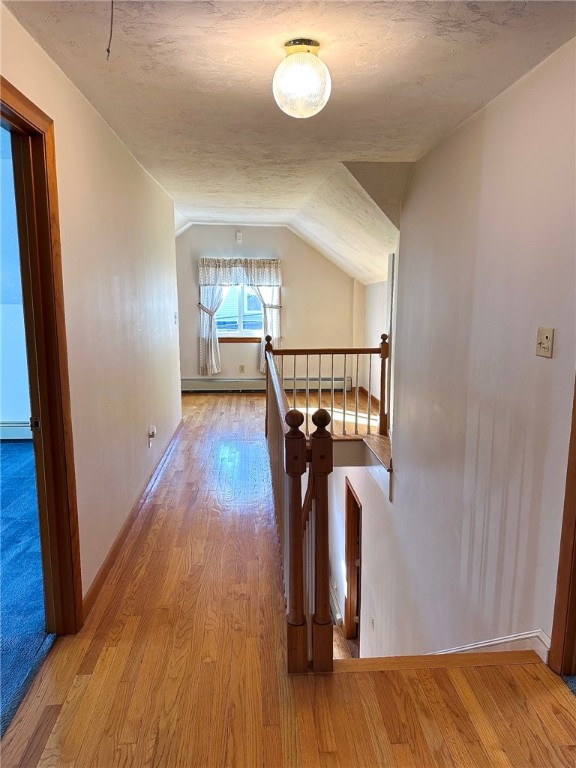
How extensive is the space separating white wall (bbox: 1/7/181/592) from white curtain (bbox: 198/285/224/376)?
3219 mm

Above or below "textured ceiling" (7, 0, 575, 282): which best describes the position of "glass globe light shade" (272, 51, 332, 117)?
below

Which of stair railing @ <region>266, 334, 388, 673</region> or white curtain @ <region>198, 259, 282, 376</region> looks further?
white curtain @ <region>198, 259, 282, 376</region>

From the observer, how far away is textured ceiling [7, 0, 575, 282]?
145 cm

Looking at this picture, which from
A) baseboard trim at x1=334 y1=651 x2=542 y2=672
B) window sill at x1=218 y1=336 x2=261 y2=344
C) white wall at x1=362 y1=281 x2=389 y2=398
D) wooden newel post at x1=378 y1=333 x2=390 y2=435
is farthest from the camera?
window sill at x1=218 y1=336 x2=261 y2=344

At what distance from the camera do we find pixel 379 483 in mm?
4035

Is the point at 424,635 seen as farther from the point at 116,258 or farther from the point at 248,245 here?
the point at 248,245

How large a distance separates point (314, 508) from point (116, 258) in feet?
6.26

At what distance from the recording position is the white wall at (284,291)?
7000mm

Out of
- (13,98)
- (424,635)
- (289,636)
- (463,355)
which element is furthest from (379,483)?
(13,98)

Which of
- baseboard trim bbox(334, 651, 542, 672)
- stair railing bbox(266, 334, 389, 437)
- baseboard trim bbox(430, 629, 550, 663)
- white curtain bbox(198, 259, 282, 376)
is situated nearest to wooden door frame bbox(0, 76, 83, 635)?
baseboard trim bbox(334, 651, 542, 672)


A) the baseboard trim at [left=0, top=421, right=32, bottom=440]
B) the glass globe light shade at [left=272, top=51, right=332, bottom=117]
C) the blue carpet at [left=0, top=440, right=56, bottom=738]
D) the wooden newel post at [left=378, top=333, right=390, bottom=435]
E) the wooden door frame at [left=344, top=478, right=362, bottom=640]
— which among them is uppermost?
the glass globe light shade at [left=272, top=51, right=332, bottom=117]

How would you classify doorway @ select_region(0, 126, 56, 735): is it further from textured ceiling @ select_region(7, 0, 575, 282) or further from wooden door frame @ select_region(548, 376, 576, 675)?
wooden door frame @ select_region(548, 376, 576, 675)

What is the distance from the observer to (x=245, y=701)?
156cm

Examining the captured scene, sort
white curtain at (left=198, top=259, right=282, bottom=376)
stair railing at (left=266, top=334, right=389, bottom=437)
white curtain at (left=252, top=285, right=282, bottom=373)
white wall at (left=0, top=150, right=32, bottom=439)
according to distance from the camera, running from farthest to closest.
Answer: white curtain at (left=252, top=285, right=282, bottom=373), white curtain at (left=198, top=259, right=282, bottom=376), stair railing at (left=266, top=334, right=389, bottom=437), white wall at (left=0, top=150, right=32, bottom=439)
